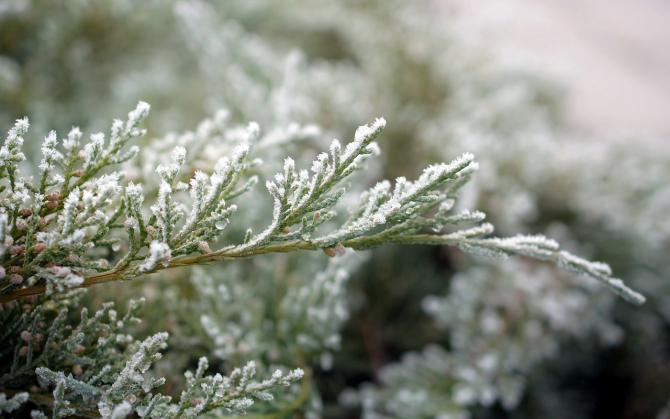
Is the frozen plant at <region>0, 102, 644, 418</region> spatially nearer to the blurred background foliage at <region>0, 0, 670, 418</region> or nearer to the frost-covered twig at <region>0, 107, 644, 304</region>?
the frost-covered twig at <region>0, 107, 644, 304</region>

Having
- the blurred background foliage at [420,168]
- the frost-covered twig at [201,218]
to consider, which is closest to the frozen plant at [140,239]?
the frost-covered twig at [201,218]

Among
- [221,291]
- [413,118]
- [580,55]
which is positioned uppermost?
[580,55]

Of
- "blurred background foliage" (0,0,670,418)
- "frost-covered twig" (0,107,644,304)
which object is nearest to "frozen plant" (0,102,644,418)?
"frost-covered twig" (0,107,644,304)

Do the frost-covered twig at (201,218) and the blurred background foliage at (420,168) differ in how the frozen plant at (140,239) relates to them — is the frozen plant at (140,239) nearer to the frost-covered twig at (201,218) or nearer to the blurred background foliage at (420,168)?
the frost-covered twig at (201,218)

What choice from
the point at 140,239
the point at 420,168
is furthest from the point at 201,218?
the point at 420,168

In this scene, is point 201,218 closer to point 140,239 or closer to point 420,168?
point 140,239

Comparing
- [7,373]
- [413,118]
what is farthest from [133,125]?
[413,118]

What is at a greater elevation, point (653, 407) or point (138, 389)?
point (653, 407)

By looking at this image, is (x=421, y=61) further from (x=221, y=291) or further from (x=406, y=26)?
(x=221, y=291)

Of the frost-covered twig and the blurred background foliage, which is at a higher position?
the blurred background foliage
